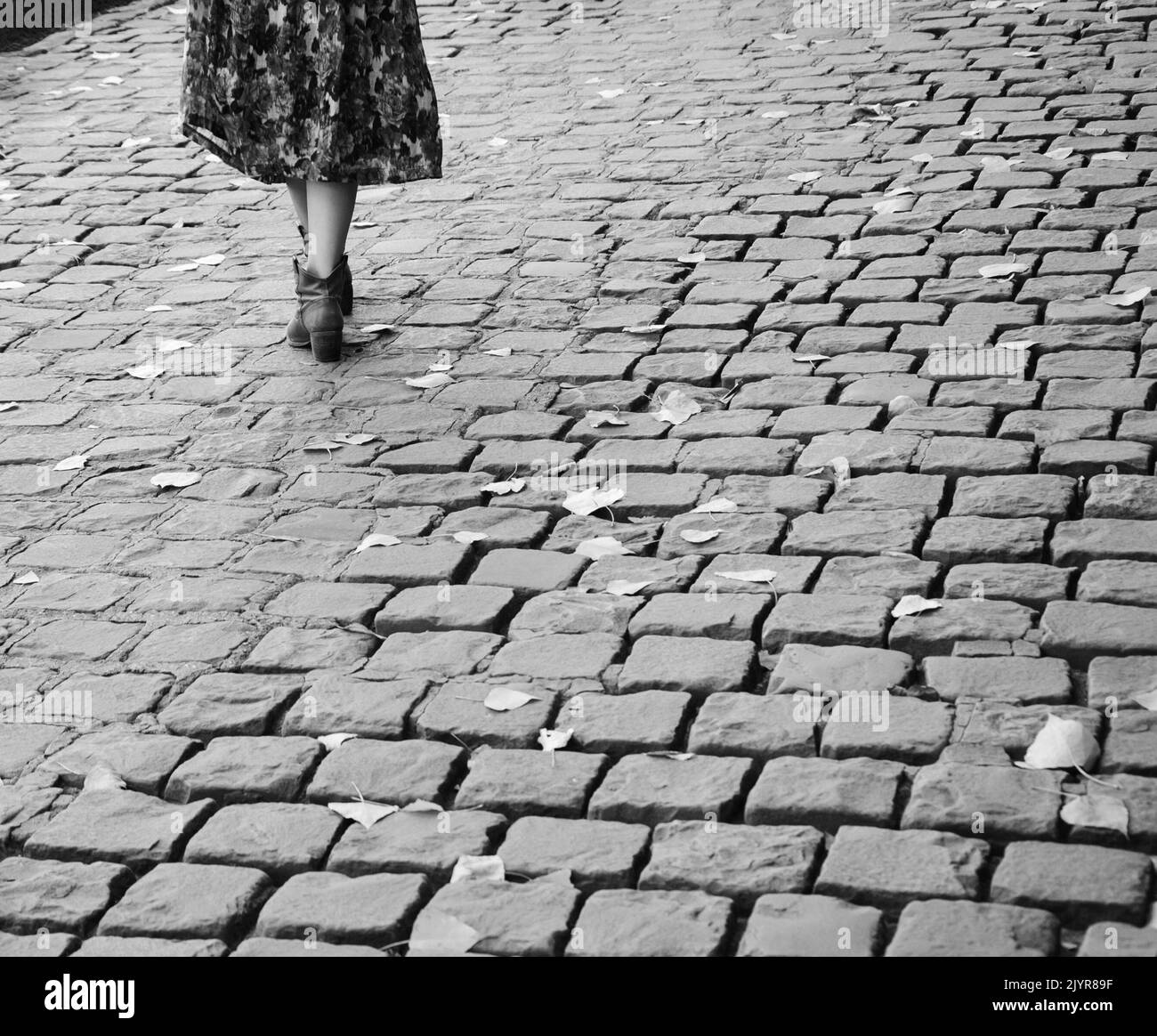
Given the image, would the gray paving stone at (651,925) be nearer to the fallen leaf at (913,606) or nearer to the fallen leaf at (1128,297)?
the fallen leaf at (913,606)

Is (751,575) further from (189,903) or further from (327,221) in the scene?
(327,221)

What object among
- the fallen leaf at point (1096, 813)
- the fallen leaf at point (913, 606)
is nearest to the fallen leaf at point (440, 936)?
the fallen leaf at point (1096, 813)

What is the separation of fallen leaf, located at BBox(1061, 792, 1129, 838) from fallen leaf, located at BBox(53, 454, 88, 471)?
274cm

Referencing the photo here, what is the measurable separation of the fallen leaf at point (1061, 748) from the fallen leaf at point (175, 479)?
2.26 m

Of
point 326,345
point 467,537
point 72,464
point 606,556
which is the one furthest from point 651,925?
point 326,345

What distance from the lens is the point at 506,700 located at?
9.81ft

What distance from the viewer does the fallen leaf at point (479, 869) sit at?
251 cm

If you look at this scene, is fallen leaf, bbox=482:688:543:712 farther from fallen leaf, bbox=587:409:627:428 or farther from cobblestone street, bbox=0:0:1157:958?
fallen leaf, bbox=587:409:627:428

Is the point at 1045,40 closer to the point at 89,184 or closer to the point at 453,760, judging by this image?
the point at 89,184

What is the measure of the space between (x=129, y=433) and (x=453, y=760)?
198cm

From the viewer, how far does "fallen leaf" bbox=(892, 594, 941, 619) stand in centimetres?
315

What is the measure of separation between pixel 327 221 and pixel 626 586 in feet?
6.68

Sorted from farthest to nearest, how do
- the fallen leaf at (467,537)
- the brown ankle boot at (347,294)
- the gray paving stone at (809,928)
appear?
the brown ankle boot at (347,294), the fallen leaf at (467,537), the gray paving stone at (809,928)
